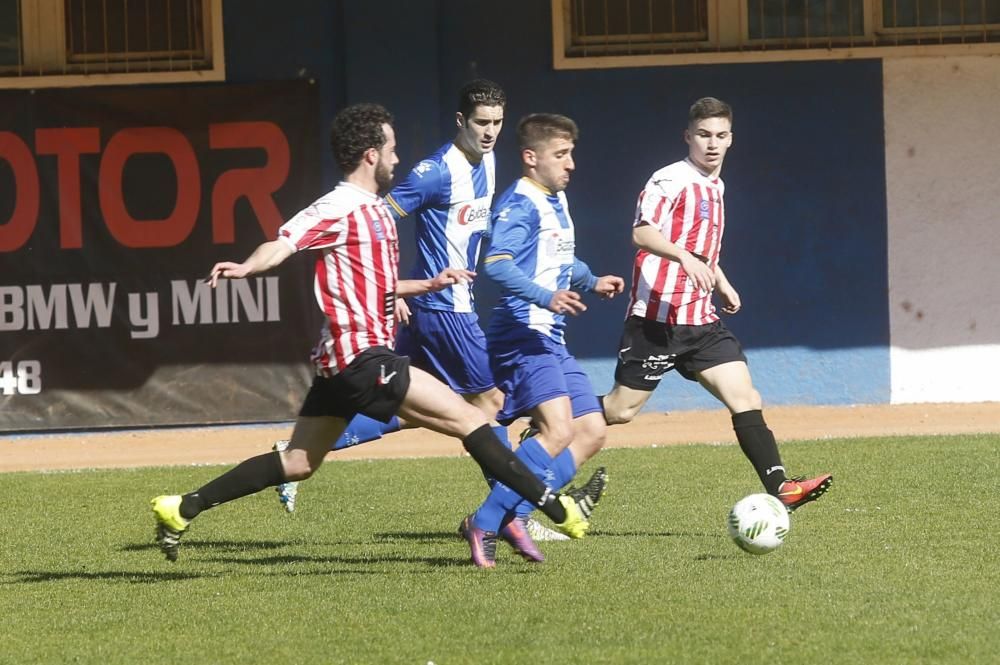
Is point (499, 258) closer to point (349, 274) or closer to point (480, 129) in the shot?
point (349, 274)

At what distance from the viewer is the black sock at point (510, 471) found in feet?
19.5

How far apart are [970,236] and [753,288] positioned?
1912mm

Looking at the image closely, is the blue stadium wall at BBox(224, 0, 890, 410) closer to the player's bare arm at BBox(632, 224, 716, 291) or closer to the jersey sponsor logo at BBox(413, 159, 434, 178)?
the jersey sponsor logo at BBox(413, 159, 434, 178)

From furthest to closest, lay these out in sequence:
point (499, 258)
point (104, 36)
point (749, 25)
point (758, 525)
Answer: point (749, 25) < point (104, 36) < point (499, 258) < point (758, 525)

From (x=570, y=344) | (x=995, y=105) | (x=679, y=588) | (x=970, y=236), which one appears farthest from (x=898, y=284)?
(x=679, y=588)

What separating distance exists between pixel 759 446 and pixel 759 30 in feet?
22.7

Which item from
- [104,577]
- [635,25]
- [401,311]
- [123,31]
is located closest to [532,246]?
[401,311]

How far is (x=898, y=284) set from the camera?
13.4 meters

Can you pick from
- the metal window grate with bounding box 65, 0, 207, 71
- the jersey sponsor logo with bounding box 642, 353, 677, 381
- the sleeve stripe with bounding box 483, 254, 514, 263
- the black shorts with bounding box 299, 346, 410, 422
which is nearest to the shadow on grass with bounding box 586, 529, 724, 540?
the jersey sponsor logo with bounding box 642, 353, 677, 381

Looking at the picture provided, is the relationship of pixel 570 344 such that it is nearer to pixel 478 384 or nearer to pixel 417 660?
pixel 478 384

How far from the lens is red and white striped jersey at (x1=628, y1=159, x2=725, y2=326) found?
7.28 m

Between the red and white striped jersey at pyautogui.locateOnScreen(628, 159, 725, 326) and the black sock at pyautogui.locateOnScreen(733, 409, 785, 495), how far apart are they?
515 mm

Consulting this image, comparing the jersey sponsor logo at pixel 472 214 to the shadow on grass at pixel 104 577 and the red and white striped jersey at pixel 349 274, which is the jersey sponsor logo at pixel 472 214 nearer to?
the red and white striped jersey at pixel 349 274

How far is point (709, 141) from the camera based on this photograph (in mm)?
7324
